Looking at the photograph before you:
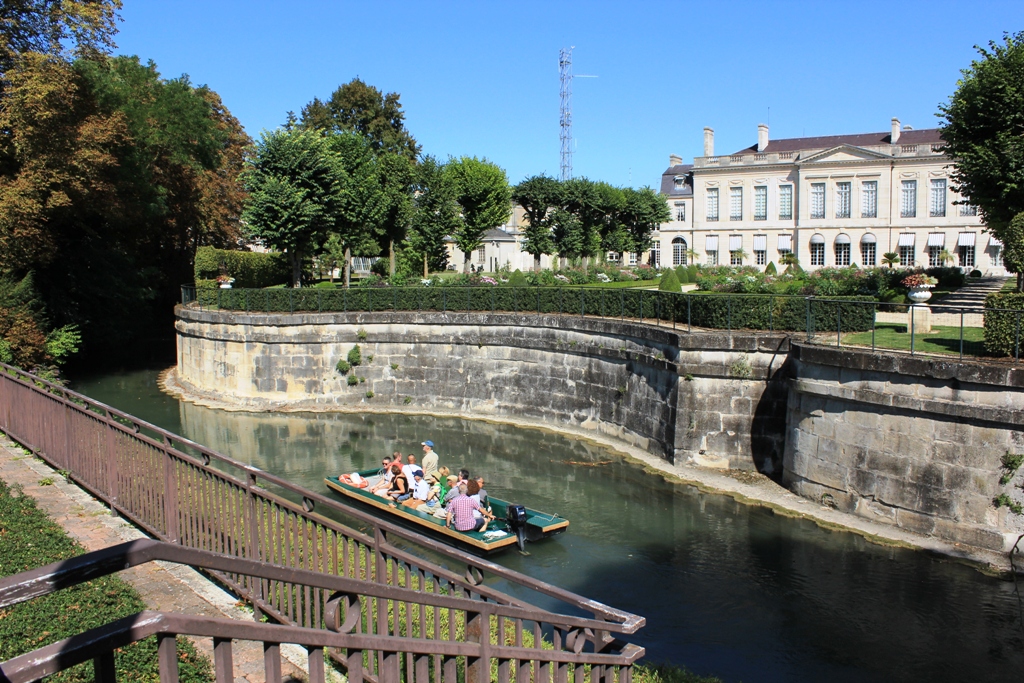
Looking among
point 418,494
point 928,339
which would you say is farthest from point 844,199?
point 418,494

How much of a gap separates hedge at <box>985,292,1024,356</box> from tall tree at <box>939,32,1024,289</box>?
637cm

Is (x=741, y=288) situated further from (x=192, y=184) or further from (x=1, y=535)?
(x=192, y=184)

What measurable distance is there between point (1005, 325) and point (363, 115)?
48.5 meters

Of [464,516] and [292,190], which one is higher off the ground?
[292,190]

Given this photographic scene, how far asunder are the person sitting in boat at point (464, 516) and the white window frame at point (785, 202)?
42.2 m

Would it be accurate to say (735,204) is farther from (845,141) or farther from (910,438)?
(910,438)

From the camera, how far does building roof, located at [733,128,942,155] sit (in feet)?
156

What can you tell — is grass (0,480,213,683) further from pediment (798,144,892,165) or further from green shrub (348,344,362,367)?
pediment (798,144,892,165)

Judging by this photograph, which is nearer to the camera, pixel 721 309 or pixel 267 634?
pixel 267 634

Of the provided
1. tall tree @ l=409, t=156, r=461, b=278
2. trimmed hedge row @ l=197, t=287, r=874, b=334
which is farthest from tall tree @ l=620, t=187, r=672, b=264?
trimmed hedge row @ l=197, t=287, r=874, b=334

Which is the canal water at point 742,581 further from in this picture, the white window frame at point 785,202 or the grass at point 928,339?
the white window frame at point 785,202

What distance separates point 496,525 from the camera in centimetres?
1361

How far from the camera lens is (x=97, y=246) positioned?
30734mm

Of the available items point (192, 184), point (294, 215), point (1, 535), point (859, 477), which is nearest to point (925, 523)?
point (859, 477)
